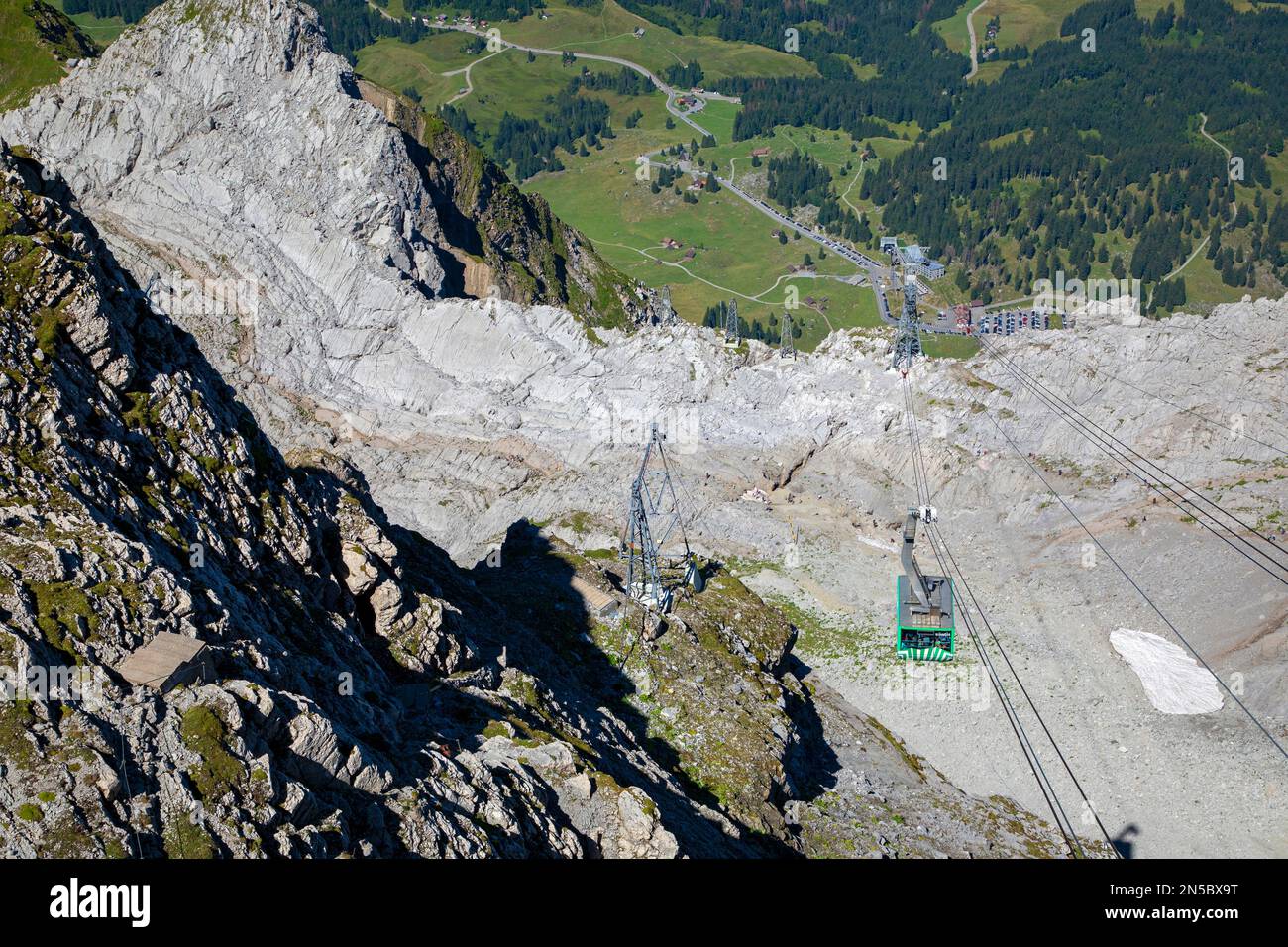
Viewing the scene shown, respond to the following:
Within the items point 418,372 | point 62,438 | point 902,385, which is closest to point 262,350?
point 418,372

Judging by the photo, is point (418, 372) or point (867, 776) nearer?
point (867, 776)

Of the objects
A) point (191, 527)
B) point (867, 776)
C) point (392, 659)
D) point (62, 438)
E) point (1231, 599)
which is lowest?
point (867, 776)

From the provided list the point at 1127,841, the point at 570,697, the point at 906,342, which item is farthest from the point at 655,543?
the point at 1127,841

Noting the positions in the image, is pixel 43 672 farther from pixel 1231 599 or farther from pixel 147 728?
pixel 1231 599

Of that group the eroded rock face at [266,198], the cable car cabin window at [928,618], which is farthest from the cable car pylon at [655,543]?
the eroded rock face at [266,198]

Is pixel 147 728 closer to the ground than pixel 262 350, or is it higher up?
higher up

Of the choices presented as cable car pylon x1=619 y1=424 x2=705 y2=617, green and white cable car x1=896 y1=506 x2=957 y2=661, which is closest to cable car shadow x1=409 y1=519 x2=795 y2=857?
cable car pylon x1=619 y1=424 x2=705 y2=617

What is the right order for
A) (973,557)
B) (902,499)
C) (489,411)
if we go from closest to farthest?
(973,557)
(902,499)
(489,411)
